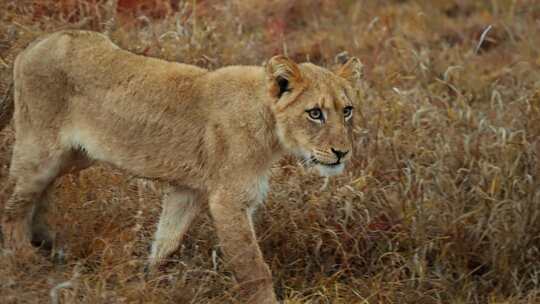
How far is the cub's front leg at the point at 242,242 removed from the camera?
5.27 m

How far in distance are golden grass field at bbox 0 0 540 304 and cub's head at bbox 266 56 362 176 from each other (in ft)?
2.38

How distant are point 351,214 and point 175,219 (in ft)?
3.51

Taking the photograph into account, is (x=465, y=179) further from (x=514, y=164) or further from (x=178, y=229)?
(x=178, y=229)

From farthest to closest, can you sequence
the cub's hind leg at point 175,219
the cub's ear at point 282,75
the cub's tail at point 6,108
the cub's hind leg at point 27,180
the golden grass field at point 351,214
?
the cub's tail at point 6,108 < the cub's hind leg at point 175,219 < the cub's hind leg at point 27,180 < the golden grass field at point 351,214 < the cub's ear at point 282,75

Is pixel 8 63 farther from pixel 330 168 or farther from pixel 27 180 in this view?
pixel 330 168

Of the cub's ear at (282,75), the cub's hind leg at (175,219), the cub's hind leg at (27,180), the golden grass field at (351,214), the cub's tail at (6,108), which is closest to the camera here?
the cub's ear at (282,75)

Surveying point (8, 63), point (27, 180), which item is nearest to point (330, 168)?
point (27, 180)

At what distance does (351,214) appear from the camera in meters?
6.18

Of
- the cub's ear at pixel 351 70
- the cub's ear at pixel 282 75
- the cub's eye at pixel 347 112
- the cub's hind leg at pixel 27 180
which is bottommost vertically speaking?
the cub's hind leg at pixel 27 180

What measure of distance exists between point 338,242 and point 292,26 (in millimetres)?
4748

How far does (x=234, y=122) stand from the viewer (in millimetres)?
5379

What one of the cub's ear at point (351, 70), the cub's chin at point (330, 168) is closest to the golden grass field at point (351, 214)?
the cub's chin at point (330, 168)

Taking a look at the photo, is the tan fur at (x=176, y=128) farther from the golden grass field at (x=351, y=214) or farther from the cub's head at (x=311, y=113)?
the golden grass field at (x=351, y=214)

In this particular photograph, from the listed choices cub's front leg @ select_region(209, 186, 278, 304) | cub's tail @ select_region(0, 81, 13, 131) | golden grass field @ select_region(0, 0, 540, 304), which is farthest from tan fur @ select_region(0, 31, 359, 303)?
cub's tail @ select_region(0, 81, 13, 131)
